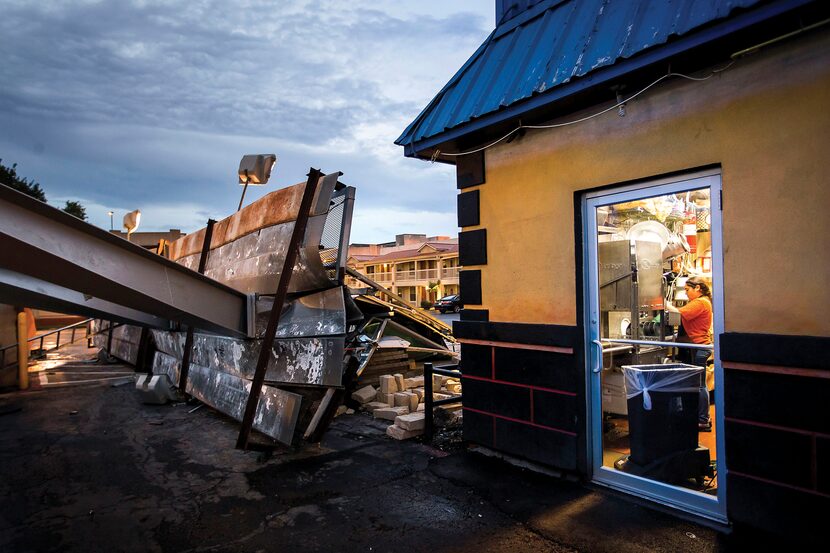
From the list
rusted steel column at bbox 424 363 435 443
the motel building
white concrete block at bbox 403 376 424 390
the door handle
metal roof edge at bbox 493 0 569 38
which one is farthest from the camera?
white concrete block at bbox 403 376 424 390

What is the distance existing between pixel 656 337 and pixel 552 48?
2733 mm

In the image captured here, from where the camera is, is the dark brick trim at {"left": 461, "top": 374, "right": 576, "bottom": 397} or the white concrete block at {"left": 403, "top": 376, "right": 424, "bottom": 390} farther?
the white concrete block at {"left": 403, "top": 376, "right": 424, "bottom": 390}

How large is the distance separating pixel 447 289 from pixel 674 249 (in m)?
46.7

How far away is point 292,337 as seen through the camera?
5.67m

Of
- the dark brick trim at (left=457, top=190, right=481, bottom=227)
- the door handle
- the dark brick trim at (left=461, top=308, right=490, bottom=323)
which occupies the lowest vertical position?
the door handle

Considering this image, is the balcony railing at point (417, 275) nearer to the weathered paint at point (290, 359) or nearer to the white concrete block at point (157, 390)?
the white concrete block at point (157, 390)

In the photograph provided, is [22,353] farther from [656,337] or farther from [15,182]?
[15,182]

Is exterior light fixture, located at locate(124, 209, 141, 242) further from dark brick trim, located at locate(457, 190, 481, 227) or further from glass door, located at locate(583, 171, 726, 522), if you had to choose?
glass door, located at locate(583, 171, 726, 522)

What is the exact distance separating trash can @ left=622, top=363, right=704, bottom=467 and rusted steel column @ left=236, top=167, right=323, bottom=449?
358cm

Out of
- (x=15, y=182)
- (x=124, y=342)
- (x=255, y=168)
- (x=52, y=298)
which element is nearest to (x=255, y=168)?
(x=255, y=168)

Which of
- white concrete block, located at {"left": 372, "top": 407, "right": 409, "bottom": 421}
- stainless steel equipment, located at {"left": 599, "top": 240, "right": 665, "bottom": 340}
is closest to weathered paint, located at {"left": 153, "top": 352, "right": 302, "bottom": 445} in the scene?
white concrete block, located at {"left": 372, "top": 407, "right": 409, "bottom": 421}

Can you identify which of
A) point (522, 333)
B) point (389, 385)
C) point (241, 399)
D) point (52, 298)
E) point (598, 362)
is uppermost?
point (52, 298)

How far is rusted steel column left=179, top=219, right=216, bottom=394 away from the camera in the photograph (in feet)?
25.2

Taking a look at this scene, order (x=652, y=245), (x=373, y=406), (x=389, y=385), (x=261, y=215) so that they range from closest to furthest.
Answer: (x=652, y=245)
(x=261, y=215)
(x=373, y=406)
(x=389, y=385)
